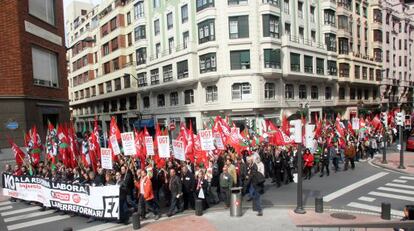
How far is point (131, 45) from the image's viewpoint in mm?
46500

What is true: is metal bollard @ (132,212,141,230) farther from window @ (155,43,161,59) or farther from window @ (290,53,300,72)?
window @ (155,43,161,59)

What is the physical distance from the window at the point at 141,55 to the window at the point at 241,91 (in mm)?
15346

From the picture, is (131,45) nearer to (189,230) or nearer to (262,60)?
(262,60)

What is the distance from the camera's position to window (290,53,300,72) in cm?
3516

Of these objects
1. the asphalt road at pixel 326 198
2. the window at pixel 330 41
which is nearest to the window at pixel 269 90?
the window at pixel 330 41

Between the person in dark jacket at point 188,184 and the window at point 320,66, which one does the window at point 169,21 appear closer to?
the window at point 320,66

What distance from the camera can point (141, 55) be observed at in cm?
4394

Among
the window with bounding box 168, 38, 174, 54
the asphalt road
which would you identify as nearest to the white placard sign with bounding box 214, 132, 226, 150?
the asphalt road

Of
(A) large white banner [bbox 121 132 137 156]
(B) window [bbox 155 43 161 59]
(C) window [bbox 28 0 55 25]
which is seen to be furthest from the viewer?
(B) window [bbox 155 43 161 59]

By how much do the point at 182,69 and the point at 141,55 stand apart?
380 inches

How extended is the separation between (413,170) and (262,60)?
18259 millimetres

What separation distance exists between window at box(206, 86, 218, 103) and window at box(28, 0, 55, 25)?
56.0 ft

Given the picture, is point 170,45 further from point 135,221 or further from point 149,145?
point 135,221

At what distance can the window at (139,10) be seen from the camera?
43.7 m
